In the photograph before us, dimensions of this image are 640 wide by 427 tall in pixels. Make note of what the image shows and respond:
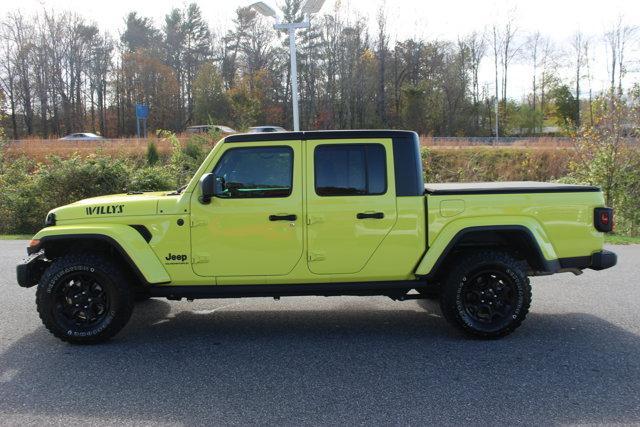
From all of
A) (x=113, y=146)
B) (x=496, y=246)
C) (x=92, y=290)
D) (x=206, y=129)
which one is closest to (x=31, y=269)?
(x=92, y=290)

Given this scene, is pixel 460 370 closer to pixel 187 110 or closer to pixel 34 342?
pixel 34 342

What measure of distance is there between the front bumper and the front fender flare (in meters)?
0.32

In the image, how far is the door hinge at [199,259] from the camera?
502 cm

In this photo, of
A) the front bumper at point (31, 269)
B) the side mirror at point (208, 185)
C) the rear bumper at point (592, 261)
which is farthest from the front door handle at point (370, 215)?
the front bumper at point (31, 269)

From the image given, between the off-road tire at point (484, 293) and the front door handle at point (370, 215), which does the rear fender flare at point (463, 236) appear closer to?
the off-road tire at point (484, 293)

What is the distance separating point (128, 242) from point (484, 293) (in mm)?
3297

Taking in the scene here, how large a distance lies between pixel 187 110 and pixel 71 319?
61.5 m

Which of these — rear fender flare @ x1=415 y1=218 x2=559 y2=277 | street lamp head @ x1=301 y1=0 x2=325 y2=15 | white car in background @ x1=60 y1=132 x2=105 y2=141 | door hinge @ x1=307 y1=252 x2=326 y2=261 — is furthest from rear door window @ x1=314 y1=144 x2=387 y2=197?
white car in background @ x1=60 y1=132 x2=105 y2=141

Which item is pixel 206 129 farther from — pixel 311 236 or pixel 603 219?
pixel 603 219

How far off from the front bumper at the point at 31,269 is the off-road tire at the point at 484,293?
12.5 feet

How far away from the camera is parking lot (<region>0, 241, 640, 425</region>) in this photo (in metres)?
3.67

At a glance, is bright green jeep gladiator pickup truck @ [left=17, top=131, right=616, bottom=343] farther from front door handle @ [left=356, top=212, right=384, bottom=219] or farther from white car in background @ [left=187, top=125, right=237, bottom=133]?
white car in background @ [left=187, top=125, right=237, bottom=133]

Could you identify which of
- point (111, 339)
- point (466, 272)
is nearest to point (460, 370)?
point (466, 272)

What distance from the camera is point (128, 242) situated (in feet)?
16.3
